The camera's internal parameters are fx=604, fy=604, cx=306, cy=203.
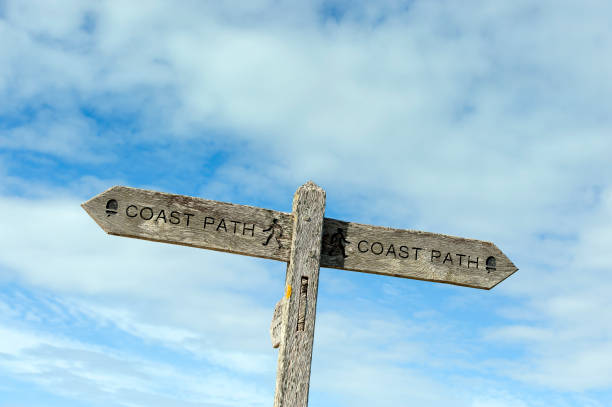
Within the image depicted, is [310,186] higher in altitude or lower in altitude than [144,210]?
higher

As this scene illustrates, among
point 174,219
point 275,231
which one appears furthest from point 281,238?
point 174,219

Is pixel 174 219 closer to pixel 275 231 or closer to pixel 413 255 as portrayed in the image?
pixel 275 231

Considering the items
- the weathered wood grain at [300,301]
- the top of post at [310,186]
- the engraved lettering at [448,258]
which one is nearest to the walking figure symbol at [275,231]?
the weathered wood grain at [300,301]

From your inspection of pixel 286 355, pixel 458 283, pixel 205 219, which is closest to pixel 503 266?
pixel 458 283

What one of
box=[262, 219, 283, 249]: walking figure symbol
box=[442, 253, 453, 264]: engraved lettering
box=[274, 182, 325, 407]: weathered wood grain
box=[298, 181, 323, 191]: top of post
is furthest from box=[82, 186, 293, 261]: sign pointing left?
box=[442, 253, 453, 264]: engraved lettering

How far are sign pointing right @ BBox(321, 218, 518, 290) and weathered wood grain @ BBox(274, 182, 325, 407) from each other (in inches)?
8.0

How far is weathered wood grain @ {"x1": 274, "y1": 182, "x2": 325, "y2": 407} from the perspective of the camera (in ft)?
15.4

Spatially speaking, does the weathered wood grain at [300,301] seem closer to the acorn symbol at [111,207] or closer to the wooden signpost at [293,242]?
the wooden signpost at [293,242]

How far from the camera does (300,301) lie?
491cm

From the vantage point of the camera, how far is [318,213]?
203 inches

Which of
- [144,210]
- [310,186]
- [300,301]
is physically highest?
[310,186]

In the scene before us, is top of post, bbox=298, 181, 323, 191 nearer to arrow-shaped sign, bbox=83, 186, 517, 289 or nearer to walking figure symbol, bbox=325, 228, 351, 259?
arrow-shaped sign, bbox=83, 186, 517, 289

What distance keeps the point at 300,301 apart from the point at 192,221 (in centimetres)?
111

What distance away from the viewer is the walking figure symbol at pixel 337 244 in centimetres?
525
